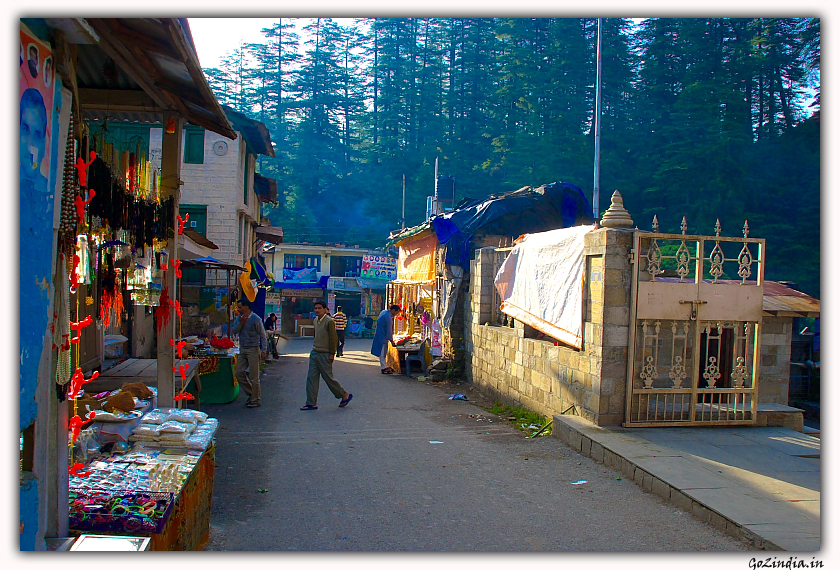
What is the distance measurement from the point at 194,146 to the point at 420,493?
1788 centimetres

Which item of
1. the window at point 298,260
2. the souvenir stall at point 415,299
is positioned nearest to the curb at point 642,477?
the souvenir stall at point 415,299

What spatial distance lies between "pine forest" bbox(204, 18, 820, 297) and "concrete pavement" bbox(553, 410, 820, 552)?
6.86 m

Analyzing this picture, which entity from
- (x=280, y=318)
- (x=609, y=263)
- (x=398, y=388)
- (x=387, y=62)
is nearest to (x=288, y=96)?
(x=387, y=62)

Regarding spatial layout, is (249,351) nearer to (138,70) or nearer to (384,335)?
(384,335)

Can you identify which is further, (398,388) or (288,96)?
(288,96)

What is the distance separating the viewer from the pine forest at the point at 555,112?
658 inches

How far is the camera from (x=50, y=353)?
3234mm

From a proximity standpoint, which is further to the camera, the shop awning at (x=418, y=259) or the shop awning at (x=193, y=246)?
the shop awning at (x=418, y=259)

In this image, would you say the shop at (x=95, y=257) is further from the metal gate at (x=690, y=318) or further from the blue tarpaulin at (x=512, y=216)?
the blue tarpaulin at (x=512, y=216)

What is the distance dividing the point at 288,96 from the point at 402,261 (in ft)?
48.7

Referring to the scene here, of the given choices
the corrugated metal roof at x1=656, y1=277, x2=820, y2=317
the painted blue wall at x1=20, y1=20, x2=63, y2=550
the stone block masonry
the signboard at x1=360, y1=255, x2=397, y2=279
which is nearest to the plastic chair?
the stone block masonry

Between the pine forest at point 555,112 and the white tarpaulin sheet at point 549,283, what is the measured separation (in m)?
5.20

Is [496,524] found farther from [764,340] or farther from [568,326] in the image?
[764,340]

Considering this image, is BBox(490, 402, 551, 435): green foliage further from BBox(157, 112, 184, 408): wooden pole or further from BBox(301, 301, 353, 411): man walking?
BBox(157, 112, 184, 408): wooden pole
